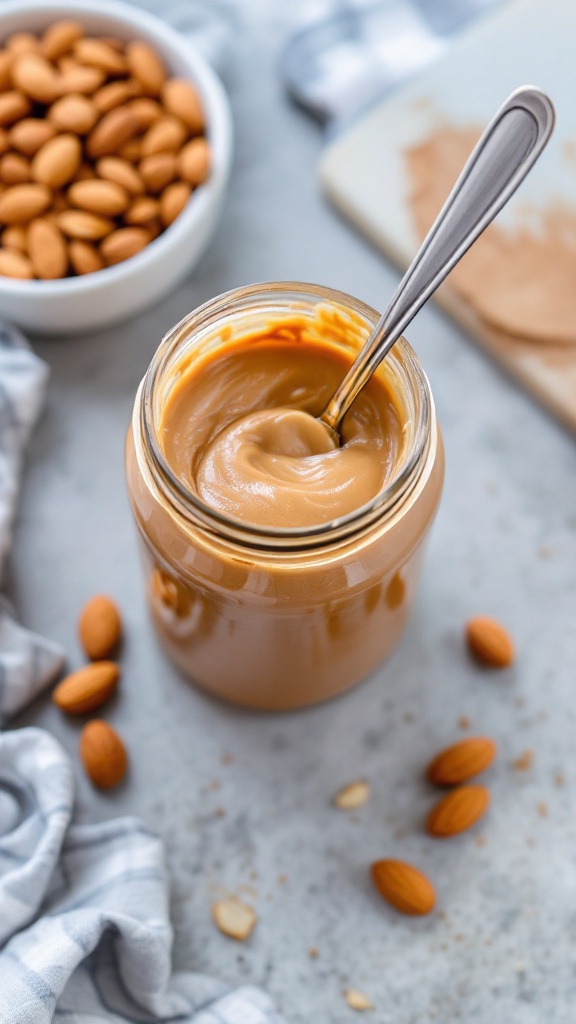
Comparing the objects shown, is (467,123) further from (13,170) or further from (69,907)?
(69,907)

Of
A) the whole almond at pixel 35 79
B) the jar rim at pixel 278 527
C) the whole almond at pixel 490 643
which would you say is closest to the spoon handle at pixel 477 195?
the jar rim at pixel 278 527

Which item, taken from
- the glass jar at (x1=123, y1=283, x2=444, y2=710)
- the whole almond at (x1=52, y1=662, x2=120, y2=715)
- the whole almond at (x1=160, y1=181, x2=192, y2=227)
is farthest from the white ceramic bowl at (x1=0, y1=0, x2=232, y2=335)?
the whole almond at (x1=52, y1=662, x2=120, y2=715)

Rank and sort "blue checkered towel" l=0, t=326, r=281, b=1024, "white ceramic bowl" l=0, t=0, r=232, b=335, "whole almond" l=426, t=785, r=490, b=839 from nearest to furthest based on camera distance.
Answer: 1. "blue checkered towel" l=0, t=326, r=281, b=1024
2. "whole almond" l=426, t=785, r=490, b=839
3. "white ceramic bowl" l=0, t=0, r=232, b=335

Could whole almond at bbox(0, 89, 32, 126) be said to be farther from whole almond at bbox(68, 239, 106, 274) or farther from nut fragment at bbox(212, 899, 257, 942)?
nut fragment at bbox(212, 899, 257, 942)

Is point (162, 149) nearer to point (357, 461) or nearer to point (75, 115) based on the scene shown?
point (75, 115)

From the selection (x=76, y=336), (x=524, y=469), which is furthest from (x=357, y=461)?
(x=76, y=336)

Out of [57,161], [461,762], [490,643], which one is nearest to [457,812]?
[461,762]
